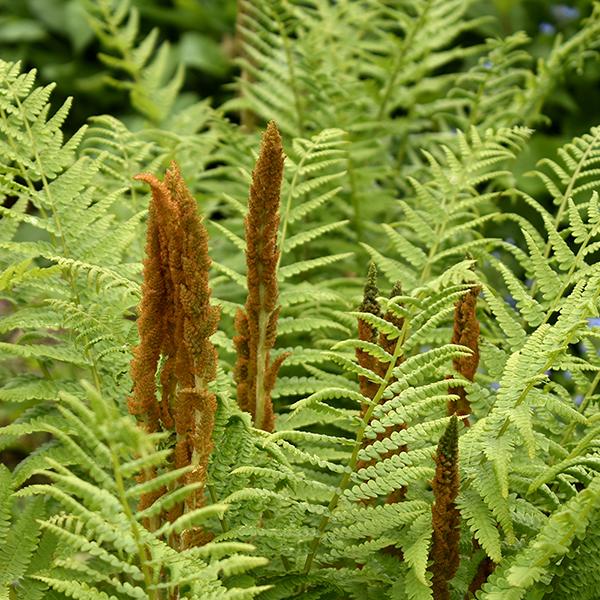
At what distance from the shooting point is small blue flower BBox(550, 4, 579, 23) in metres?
4.12

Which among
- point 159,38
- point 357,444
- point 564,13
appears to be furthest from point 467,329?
point 159,38

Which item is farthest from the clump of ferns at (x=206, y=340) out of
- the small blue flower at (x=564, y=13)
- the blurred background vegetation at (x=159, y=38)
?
the blurred background vegetation at (x=159, y=38)

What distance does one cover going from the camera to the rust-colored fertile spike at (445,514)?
1.12 metres

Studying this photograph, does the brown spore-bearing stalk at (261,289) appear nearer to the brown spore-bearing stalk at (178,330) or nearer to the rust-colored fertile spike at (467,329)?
the brown spore-bearing stalk at (178,330)

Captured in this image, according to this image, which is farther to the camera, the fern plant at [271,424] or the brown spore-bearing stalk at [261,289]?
the brown spore-bearing stalk at [261,289]

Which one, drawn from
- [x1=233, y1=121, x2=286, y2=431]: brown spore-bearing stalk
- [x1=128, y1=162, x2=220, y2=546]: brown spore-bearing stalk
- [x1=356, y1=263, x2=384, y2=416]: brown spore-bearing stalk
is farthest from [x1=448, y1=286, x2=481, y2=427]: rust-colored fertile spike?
[x1=128, y1=162, x2=220, y2=546]: brown spore-bearing stalk

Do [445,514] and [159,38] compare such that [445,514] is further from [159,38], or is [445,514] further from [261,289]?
[159,38]

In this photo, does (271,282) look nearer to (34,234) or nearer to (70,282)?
(70,282)

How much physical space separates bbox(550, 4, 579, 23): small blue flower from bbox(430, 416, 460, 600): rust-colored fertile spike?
3.35 meters

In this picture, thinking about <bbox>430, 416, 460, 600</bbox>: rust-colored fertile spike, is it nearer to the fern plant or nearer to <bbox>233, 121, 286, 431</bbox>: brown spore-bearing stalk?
the fern plant

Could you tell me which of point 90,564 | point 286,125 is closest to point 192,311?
point 90,564

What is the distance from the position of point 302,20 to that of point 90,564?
65.6 inches

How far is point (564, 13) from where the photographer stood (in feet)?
13.8

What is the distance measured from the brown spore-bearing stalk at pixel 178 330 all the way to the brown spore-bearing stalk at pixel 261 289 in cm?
11
